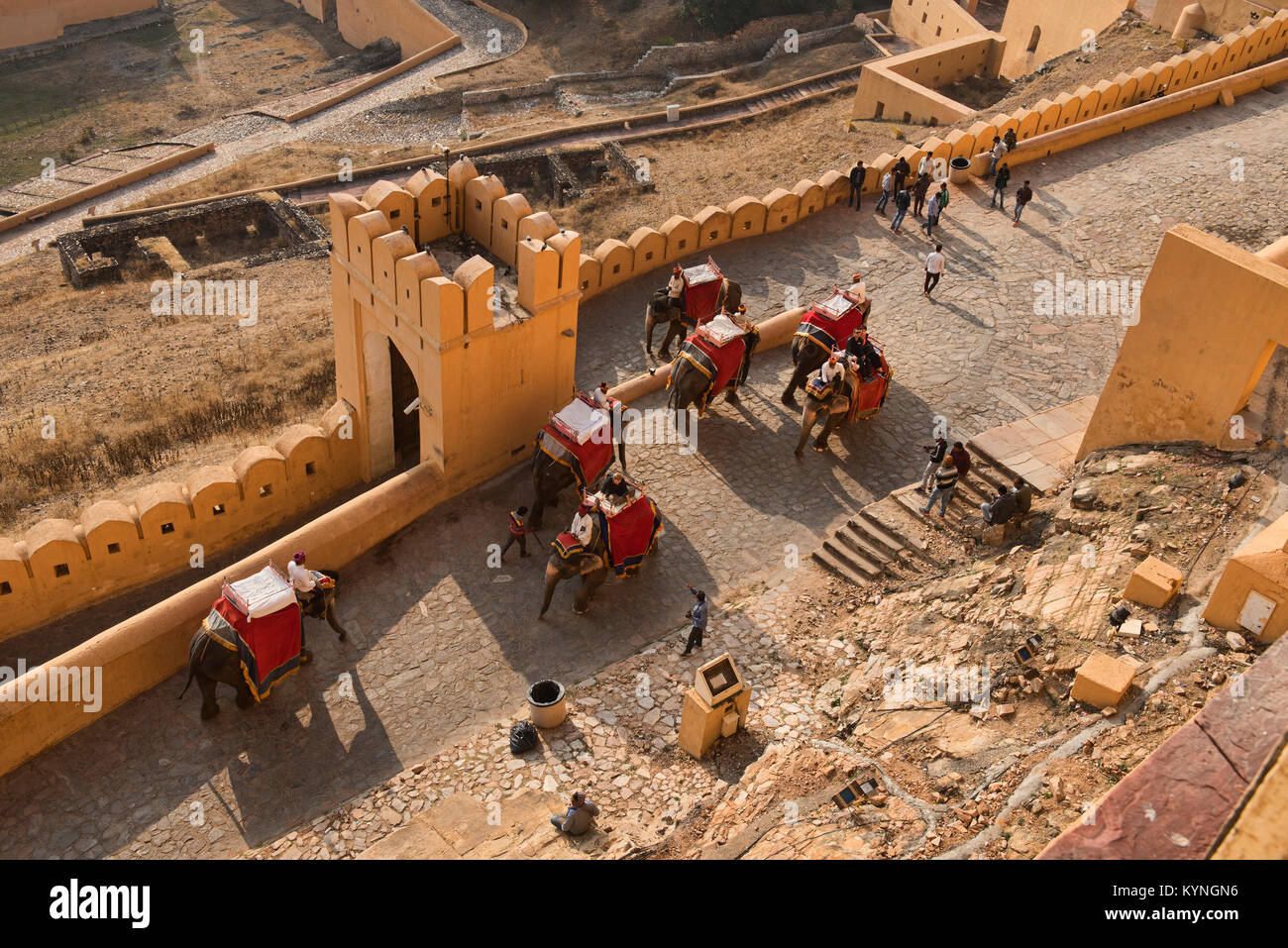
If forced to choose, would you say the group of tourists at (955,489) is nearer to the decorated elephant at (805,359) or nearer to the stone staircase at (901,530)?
the stone staircase at (901,530)

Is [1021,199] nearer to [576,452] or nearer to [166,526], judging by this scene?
[576,452]

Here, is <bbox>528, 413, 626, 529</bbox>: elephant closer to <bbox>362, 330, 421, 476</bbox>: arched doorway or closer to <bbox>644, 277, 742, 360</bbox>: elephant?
<bbox>362, 330, 421, 476</bbox>: arched doorway

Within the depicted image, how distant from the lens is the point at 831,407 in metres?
16.5

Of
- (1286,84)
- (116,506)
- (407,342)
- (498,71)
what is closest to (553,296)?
(407,342)

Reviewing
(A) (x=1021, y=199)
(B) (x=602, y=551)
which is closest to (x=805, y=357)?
(B) (x=602, y=551)

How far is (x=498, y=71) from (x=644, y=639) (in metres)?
34.7

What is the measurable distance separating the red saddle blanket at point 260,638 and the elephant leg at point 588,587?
133 inches

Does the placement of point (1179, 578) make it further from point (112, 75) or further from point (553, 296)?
point (112, 75)

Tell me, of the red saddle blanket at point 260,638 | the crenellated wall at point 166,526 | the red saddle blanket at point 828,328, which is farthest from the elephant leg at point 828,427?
the red saddle blanket at point 260,638

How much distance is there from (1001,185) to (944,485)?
9953mm

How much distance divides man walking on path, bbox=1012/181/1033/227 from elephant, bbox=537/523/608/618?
12369 mm

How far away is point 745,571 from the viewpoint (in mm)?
15242

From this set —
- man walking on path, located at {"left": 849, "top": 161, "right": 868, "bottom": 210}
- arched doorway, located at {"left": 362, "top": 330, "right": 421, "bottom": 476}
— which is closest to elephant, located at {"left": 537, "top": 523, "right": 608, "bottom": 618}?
arched doorway, located at {"left": 362, "top": 330, "right": 421, "bottom": 476}

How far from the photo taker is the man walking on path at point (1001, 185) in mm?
22203
